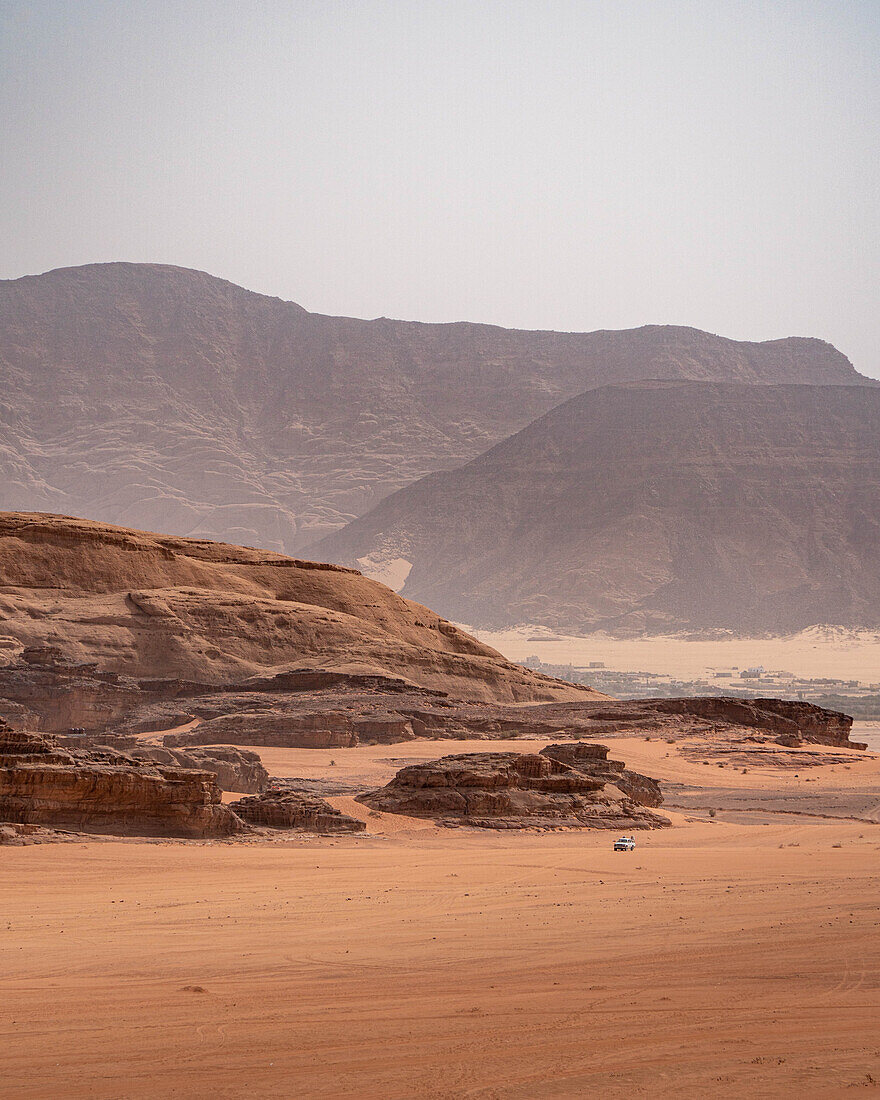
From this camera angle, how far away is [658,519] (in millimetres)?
141750

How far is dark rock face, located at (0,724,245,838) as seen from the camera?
14.4 meters

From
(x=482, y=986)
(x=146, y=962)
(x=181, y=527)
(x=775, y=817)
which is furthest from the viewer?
(x=181, y=527)

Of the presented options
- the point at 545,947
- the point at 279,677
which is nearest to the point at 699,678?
the point at 279,677

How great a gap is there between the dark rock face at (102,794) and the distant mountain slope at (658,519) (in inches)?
4202

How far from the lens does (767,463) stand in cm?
15062

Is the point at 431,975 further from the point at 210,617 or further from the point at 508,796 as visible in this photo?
the point at 210,617

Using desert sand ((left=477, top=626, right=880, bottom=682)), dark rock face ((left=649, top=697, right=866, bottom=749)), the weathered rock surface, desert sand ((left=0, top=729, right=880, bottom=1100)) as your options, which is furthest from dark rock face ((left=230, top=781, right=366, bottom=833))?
desert sand ((left=477, top=626, right=880, bottom=682))

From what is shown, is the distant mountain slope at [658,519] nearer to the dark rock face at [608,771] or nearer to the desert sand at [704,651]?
the desert sand at [704,651]

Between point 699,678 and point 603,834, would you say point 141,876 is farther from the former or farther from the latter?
point 699,678

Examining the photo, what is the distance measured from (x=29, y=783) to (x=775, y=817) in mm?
13152

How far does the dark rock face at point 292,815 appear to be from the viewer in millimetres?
16609

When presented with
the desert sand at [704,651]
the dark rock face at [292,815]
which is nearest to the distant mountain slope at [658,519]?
the desert sand at [704,651]

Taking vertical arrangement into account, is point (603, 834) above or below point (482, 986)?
below

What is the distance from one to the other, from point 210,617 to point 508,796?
2458cm
